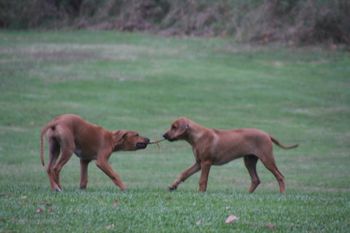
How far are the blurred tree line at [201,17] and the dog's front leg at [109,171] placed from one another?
23545 mm

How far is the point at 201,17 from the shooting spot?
43.6 metres

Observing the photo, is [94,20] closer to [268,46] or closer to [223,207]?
[268,46]

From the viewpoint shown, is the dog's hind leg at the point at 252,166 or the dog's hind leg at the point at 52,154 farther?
the dog's hind leg at the point at 252,166

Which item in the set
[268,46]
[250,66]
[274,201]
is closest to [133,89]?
[250,66]

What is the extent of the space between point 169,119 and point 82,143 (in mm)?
12152

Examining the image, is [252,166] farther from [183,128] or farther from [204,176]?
[183,128]

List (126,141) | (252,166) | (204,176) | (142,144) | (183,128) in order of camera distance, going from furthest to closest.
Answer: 1. (252,166)
2. (142,144)
3. (126,141)
4. (183,128)
5. (204,176)

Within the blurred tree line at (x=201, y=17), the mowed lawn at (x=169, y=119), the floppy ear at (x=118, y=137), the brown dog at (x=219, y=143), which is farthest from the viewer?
the blurred tree line at (x=201, y=17)

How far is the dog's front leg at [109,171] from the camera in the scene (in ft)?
42.7

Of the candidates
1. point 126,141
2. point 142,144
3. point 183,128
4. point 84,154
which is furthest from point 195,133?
point 84,154

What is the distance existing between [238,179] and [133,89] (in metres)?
11.4

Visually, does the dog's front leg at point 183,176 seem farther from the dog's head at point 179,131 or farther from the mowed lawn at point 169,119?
the dog's head at point 179,131

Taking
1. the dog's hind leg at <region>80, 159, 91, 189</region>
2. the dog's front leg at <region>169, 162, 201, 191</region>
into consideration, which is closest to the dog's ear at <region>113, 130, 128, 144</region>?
the dog's hind leg at <region>80, 159, 91, 189</region>

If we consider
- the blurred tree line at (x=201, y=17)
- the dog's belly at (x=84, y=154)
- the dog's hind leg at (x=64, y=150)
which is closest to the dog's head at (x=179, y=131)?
the dog's belly at (x=84, y=154)
